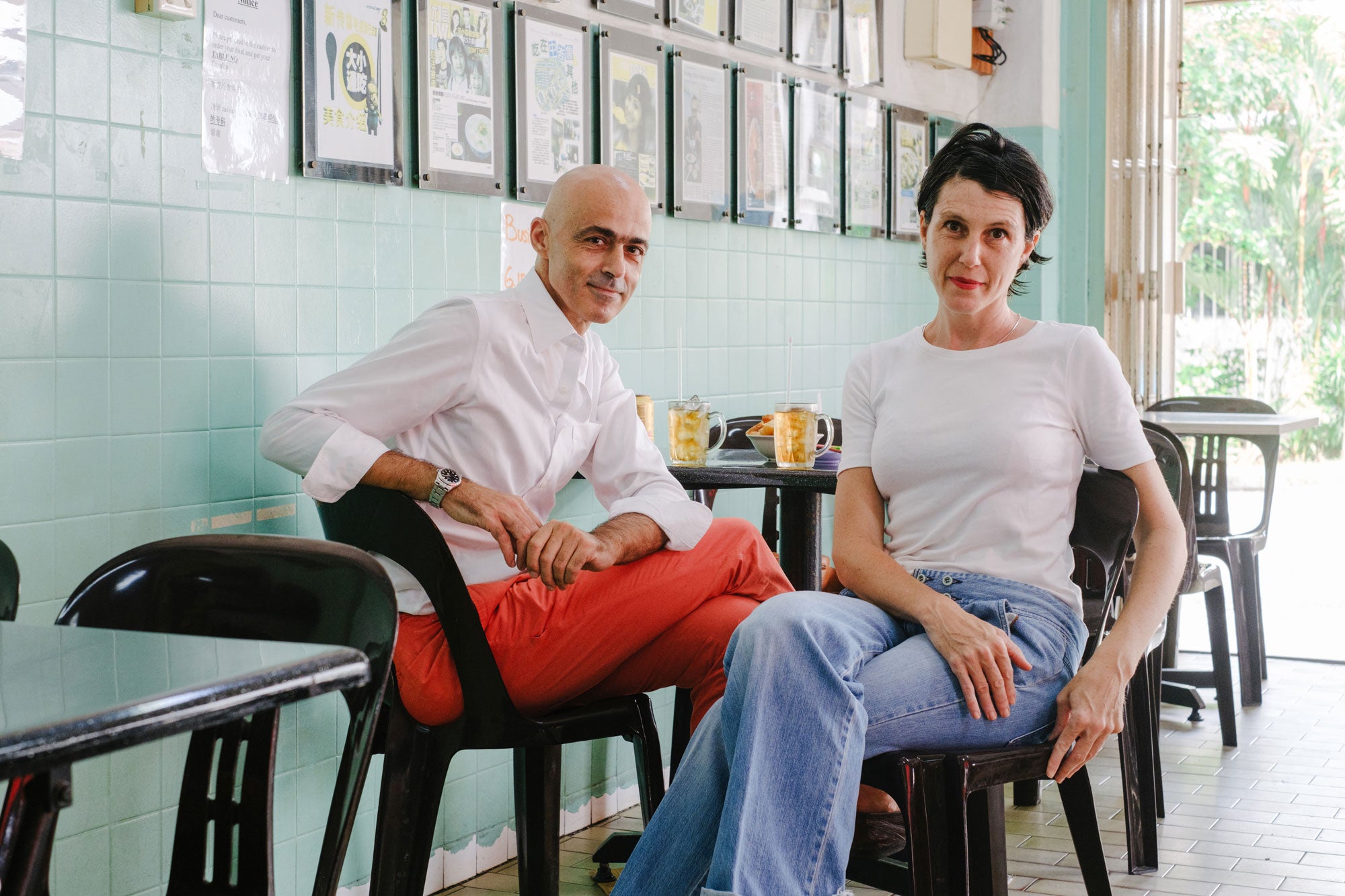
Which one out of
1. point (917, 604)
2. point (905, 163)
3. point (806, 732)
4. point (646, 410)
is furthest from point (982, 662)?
point (905, 163)

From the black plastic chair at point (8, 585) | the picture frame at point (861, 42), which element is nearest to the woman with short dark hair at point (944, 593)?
the black plastic chair at point (8, 585)

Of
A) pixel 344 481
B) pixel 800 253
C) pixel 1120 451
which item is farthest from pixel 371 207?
pixel 800 253

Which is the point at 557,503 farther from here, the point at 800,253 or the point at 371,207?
the point at 800,253

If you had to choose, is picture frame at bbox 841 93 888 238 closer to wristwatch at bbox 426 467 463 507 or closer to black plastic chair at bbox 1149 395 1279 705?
black plastic chair at bbox 1149 395 1279 705

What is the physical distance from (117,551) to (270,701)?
1408mm

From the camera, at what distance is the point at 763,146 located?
3980mm

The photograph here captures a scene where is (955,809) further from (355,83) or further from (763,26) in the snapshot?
(763,26)

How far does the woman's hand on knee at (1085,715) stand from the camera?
6.37 ft

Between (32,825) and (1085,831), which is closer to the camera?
(32,825)

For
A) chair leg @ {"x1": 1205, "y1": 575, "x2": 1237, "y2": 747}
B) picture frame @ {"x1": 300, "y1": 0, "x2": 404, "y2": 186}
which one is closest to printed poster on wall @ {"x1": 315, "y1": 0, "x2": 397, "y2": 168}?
picture frame @ {"x1": 300, "y1": 0, "x2": 404, "y2": 186}

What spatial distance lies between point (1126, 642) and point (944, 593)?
0.26 metres

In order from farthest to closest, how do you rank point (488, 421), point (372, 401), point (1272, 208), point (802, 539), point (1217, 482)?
point (1272, 208) < point (1217, 482) < point (802, 539) < point (488, 421) < point (372, 401)

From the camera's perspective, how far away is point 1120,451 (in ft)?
6.90

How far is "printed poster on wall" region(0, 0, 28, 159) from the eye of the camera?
204 cm
